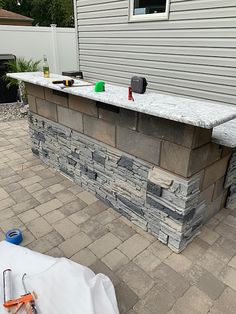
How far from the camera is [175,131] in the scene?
6.16 feet

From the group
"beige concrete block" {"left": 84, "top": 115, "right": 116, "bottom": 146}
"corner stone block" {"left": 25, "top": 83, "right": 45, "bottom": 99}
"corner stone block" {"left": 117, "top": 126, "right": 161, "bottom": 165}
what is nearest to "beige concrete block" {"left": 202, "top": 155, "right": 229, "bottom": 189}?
"corner stone block" {"left": 117, "top": 126, "right": 161, "bottom": 165}

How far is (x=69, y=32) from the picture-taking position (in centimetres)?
865

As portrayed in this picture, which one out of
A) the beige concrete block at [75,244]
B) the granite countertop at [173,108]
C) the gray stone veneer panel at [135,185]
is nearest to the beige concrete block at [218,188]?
the gray stone veneer panel at [135,185]

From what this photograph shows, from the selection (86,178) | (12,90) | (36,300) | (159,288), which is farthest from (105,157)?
(12,90)

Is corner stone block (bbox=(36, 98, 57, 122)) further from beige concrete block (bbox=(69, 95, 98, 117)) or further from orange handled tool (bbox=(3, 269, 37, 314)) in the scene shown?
orange handled tool (bbox=(3, 269, 37, 314))

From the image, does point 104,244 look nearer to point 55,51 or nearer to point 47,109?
point 47,109

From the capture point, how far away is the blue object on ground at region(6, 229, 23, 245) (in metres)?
2.23

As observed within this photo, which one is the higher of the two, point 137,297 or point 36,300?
point 36,300

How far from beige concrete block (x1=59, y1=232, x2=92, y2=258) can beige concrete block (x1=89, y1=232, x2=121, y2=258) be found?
0.26 ft

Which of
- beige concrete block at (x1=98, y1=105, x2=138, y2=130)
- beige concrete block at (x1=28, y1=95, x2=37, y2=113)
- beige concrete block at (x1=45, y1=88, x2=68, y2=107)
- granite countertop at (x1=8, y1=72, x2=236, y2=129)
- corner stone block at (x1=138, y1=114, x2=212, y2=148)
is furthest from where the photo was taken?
beige concrete block at (x1=28, y1=95, x2=37, y2=113)

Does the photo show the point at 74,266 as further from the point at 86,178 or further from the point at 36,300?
the point at 86,178

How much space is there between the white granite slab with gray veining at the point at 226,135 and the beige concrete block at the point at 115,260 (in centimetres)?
124

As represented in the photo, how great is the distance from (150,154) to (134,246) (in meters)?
0.86

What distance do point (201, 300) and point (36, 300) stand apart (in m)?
1.15
